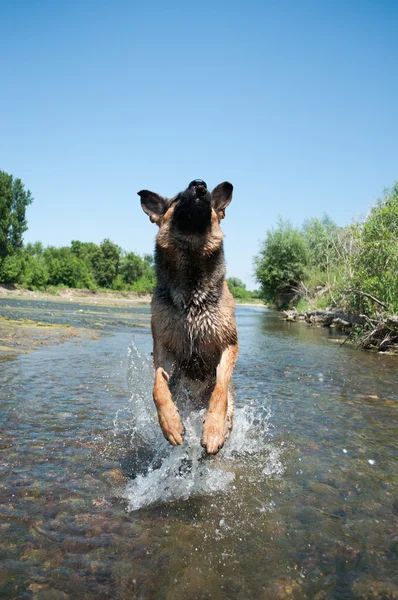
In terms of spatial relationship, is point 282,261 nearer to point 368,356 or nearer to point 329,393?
point 368,356

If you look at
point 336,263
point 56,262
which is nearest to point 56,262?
point 56,262

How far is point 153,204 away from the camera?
587cm

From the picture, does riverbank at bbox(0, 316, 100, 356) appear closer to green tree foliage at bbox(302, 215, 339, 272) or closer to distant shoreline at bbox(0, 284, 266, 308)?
green tree foliage at bbox(302, 215, 339, 272)

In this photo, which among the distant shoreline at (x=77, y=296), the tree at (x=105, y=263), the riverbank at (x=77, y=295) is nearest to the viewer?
the distant shoreline at (x=77, y=296)

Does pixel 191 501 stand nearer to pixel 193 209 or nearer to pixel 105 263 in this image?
pixel 193 209

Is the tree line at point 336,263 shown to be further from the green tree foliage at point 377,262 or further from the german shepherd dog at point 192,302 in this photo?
the german shepherd dog at point 192,302

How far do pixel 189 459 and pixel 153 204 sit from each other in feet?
10.8

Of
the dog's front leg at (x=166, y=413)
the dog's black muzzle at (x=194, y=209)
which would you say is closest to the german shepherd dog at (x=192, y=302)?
the dog's black muzzle at (x=194, y=209)

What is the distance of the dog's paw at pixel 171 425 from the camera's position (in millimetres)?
4148

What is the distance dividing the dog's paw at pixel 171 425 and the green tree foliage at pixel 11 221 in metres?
64.0

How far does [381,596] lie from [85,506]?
231 cm

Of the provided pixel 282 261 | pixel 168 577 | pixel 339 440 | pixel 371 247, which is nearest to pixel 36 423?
pixel 168 577

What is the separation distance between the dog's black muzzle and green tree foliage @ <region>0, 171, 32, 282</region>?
63134 mm

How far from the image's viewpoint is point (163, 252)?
534cm
